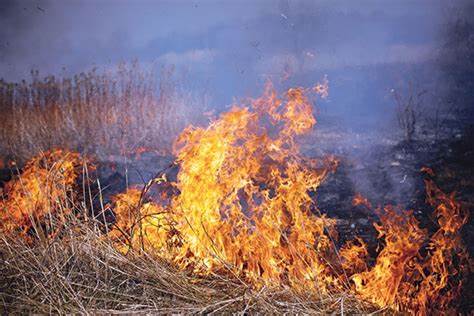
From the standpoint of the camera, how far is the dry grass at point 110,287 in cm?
251

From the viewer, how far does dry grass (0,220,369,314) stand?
2512mm

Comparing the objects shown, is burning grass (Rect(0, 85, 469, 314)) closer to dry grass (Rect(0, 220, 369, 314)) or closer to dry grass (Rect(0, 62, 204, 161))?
dry grass (Rect(0, 220, 369, 314))

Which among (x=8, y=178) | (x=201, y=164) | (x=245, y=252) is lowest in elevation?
(x=8, y=178)

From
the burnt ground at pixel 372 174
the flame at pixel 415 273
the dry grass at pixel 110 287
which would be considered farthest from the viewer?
the burnt ground at pixel 372 174

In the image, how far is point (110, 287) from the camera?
8.75 ft

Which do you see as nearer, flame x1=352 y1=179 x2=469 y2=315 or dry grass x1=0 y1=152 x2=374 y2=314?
dry grass x1=0 y1=152 x2=374 y2=314

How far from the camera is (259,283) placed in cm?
296

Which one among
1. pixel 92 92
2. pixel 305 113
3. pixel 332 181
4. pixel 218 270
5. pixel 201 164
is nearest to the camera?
pixel 218 270

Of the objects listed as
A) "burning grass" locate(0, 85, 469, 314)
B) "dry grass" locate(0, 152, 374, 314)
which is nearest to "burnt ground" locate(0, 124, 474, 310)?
"burning grass" locate(0, 85, 469, 314)

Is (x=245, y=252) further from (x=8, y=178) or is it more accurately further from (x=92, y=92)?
(x=92, y=92)

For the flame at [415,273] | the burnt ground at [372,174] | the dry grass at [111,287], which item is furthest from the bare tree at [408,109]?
the dry grass at [111,287]

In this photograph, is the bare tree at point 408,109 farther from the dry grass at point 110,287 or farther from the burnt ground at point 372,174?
the dry grass at point 110,287

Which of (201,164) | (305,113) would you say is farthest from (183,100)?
(201,164)

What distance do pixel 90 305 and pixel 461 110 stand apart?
925 cm
